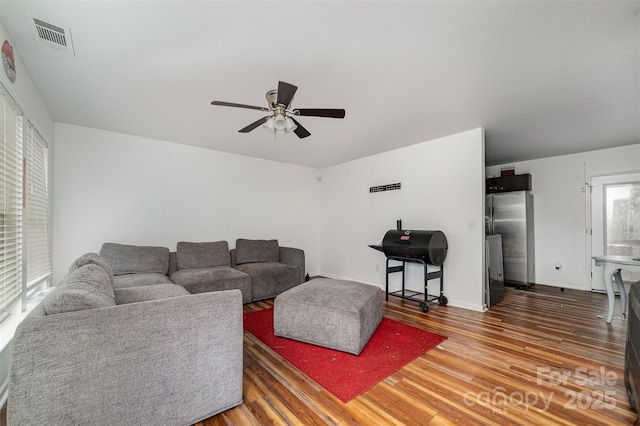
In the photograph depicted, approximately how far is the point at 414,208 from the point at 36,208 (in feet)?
A: 15.4

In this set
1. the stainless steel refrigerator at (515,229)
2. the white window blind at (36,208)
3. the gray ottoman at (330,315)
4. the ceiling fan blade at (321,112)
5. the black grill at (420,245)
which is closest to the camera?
the ceiling fan blade at (321,112)

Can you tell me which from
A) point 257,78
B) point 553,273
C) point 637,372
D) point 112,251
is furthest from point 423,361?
point 553,273

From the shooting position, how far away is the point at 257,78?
89.1 inches

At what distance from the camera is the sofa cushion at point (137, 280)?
286 centimetres

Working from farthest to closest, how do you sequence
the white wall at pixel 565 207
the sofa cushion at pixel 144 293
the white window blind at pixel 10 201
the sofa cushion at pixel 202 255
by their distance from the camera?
the white wall at pixel 565 207, the sofa cushion at pixel 202 255, the sofa cushion at pixel 144 293, the white window blind at pixel 10 201

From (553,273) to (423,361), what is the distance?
4.41 meters

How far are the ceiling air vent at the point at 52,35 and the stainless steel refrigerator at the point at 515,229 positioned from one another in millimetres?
5551

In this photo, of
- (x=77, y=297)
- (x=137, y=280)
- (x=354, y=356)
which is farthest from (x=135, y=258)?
(x=354, y=356)

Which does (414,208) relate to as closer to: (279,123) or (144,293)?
(279,123)

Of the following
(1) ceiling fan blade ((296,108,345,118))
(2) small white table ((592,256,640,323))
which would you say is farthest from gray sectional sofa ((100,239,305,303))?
(2) small white table ((592,256,640,323))

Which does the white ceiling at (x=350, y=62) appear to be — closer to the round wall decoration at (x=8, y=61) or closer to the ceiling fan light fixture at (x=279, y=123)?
the round wall decoration at (x=8, y=61)

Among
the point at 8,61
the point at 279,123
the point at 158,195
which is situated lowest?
the point at 158,195

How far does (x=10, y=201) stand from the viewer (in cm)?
197

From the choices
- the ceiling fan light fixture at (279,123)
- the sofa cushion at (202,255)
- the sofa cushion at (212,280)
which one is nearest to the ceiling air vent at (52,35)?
the ceiling fan light fixture at (279,123)
